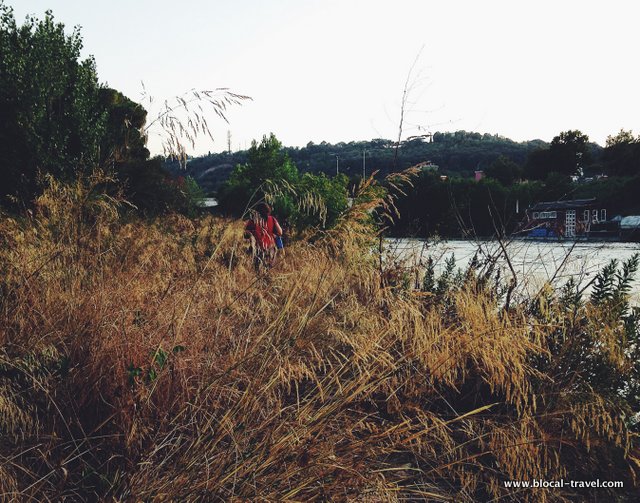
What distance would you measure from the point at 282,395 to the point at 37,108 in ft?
50.1

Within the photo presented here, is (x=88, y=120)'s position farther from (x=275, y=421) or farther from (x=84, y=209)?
(x=275, y=421)

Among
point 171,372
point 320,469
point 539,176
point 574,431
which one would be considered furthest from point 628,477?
point 539,176

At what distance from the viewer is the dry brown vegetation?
1.74 metres

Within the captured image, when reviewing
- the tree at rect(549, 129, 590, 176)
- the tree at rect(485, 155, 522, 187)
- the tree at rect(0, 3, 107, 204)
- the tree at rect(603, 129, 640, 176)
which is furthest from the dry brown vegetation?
the tree at rect(549, 129, 590, 176)

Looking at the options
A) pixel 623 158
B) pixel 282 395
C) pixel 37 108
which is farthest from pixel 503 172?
pixel 282 395

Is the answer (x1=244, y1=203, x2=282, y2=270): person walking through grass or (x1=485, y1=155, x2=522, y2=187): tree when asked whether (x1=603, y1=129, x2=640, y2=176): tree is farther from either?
(x1=244, y1=203, x2=282, y2=270): person walking through grass

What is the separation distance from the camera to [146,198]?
19.1 metres

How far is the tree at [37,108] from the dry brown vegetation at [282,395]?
492 inches

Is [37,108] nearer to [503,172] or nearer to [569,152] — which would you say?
[503,172]

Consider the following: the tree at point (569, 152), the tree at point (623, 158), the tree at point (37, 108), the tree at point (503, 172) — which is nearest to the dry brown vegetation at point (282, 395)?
the tree at point (37, 108)

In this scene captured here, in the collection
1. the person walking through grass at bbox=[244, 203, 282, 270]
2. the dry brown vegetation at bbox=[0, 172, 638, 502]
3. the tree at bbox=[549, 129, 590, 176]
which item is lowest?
the dry brown vegetation at bbox=[0, 172, 638, 502]

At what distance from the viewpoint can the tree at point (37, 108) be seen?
1457 centimetres

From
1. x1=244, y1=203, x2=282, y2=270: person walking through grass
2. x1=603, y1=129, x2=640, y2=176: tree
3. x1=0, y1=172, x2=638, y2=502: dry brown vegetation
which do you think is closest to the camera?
x1=0, y1=172, x2=638, y2=502: dry brown vegetation

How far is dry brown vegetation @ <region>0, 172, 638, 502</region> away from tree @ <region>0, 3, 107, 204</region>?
12.5m
